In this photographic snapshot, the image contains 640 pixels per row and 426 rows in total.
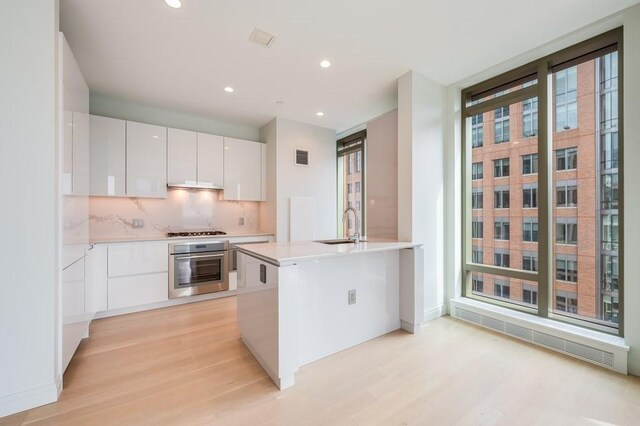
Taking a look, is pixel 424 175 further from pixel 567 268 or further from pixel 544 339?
pixel 544 339

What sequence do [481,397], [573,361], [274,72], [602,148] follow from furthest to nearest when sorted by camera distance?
[274,72] < [602,148] < [573,361] < [481,397]

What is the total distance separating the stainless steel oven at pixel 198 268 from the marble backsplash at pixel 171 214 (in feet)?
2.04

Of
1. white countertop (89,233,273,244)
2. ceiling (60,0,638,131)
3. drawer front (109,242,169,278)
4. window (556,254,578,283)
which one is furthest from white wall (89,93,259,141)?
window (556,254,578,283)

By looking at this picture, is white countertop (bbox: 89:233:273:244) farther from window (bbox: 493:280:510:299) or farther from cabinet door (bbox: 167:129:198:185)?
window (bbox: 493:280:510:299)

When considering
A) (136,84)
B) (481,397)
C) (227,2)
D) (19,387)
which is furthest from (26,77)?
(481,397)

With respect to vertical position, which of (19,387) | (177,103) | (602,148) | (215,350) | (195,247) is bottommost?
(215,350)

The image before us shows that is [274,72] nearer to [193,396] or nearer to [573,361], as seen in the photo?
[193,396]

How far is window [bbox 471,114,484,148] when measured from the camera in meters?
2.97

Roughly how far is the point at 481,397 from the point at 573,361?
1.05 meters

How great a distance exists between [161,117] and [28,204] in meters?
2.63

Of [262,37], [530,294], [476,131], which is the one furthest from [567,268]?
[262,37]

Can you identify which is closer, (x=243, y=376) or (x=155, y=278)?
(x=243, y=376)

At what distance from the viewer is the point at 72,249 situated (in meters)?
1.92

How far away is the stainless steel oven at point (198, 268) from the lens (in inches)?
131
